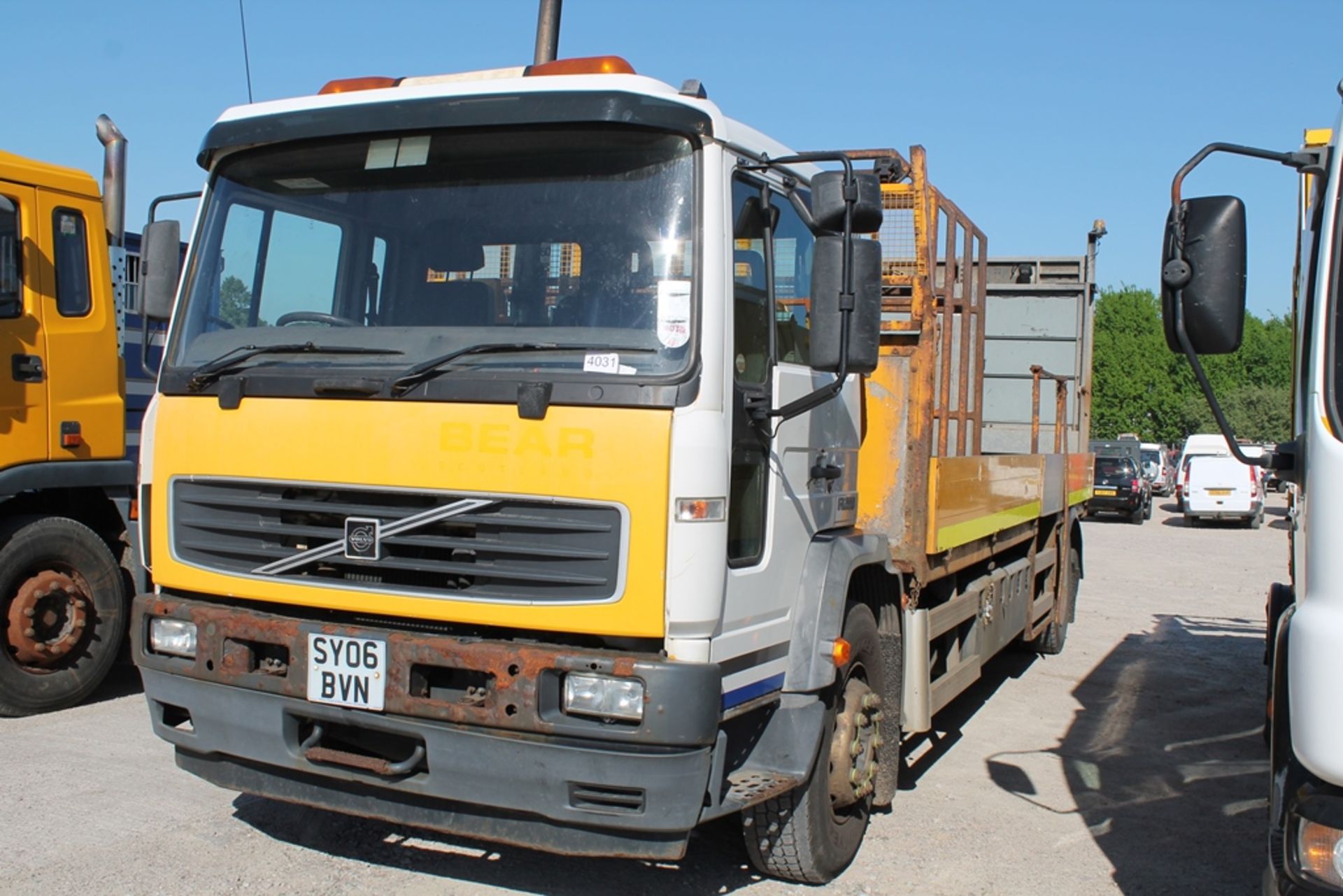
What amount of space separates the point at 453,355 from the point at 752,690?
1447 mm

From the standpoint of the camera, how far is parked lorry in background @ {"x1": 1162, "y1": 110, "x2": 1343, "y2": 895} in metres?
2.96

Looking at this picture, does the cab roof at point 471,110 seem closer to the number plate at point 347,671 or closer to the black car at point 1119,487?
the number plate at point 347,671

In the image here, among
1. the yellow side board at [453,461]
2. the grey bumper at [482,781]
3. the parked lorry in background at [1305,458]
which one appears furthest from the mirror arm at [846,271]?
the grey bumper at [482,781]

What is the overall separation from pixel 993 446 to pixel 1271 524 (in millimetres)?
25986

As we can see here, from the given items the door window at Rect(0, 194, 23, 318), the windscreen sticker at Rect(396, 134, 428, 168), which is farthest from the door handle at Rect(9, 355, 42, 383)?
the windscreen sticker at Rect(396, 134, 428, 168)

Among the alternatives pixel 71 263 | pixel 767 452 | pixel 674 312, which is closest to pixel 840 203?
pixel 674 312

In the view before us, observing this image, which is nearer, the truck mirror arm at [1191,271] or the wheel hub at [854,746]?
the truck mirror arm at [1191,271]

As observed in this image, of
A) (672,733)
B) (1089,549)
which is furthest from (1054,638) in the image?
(1089,549)

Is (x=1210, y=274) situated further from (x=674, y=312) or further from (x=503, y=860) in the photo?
(x=503, y=860)

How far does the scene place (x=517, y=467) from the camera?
370cm

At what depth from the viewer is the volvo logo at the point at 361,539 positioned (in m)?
3.87

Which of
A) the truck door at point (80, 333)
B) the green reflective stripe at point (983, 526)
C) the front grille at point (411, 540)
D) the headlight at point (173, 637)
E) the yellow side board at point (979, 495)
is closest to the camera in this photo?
the front grille at point (411, 540)

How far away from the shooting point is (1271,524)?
3145 cm

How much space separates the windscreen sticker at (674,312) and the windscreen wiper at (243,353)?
100cm
